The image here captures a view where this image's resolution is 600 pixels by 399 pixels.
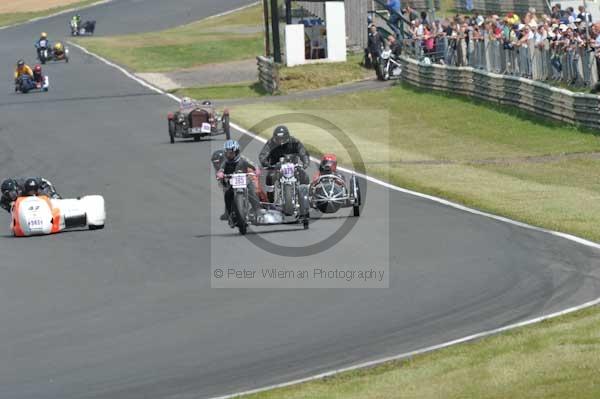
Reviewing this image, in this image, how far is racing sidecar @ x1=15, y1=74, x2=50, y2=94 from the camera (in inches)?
2009

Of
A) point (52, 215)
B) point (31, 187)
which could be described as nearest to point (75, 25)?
point (31, 187)

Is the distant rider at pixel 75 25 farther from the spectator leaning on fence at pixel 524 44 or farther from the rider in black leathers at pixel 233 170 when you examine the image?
the rider in black leathers at pixel 233 170

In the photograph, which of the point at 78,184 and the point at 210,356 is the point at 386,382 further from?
the point at 78,184

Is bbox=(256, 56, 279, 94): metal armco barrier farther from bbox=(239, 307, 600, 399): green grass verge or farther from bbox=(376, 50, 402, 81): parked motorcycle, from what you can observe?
bbox=(239, 307, 600, 399): green grass verge

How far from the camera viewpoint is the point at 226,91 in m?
48.2

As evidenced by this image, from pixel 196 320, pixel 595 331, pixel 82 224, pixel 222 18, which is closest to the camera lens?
pixel 595 331

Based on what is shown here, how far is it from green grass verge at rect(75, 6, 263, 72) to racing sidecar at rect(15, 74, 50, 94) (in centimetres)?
818

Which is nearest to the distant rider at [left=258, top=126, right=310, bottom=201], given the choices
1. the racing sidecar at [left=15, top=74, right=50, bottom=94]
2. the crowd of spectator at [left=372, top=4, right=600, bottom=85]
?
the crowd of spectator at [left=372, top=4, right=600, bottom=85]

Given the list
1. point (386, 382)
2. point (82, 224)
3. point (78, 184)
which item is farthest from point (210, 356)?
point (78, 184)

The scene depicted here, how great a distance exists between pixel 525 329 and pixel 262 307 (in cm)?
286

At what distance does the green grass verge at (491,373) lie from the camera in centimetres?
939

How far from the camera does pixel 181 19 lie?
8919cm

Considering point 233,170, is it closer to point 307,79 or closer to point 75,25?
point 307,79

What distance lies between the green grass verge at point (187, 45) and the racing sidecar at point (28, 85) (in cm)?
818
